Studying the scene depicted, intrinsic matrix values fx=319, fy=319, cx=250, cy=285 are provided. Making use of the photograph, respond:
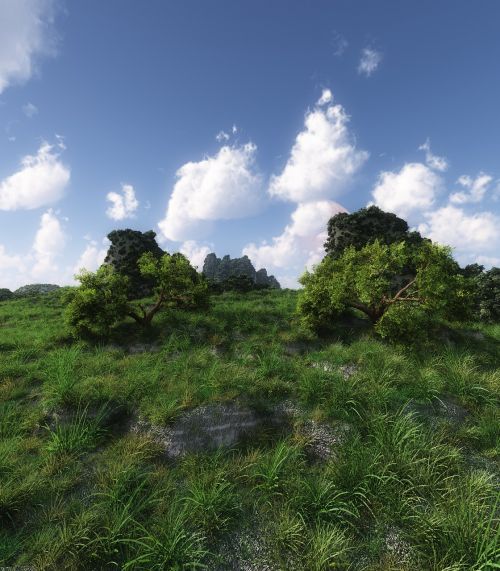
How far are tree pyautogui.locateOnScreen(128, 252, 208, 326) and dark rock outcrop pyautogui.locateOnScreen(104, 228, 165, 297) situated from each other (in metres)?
13.8

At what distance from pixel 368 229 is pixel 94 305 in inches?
1042

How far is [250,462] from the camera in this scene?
28.2 ft

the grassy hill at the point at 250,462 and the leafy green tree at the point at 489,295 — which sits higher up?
the leafy green tree at the point at 489,295

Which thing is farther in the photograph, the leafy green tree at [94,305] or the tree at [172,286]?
the tree at [172,286]

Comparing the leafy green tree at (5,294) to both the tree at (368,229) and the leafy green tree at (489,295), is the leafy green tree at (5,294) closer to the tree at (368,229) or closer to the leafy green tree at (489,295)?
the tree at (368,229)

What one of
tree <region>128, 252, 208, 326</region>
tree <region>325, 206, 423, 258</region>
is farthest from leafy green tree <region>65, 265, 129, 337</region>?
tree <region>325, 206, 423, 258</region>

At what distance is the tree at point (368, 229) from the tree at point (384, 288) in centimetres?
1337

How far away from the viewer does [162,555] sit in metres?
5.99

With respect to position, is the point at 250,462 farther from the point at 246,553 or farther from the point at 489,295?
the point at 489,295

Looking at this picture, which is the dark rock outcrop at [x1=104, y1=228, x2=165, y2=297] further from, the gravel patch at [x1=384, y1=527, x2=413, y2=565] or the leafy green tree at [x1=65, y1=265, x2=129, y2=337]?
the gravel patch at [x1=384, y1=527, x2=413, y2=565]

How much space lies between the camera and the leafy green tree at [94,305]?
17.7 m

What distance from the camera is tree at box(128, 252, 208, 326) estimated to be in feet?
65.6

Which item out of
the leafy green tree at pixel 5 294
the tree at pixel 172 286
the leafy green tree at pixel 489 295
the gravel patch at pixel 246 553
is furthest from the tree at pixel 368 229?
the leafy green tree at pixel 5 294

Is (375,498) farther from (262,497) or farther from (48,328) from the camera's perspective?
(48,328)
